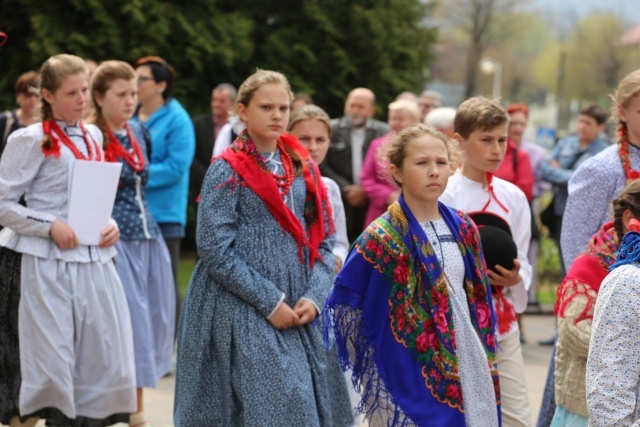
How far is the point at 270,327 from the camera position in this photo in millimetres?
5426

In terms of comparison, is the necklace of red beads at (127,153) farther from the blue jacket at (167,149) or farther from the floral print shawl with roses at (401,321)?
the floral print shawl with roses at (401,321)

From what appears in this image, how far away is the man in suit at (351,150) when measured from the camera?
10.2 m

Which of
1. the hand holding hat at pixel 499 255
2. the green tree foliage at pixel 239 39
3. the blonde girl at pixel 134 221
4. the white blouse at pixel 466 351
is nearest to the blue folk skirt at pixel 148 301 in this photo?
the blonde girl at pixel 134 221

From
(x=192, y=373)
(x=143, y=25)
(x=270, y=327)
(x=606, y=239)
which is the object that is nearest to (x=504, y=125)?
(x=606, y=239)

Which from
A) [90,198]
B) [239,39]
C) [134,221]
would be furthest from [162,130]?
[239,39]

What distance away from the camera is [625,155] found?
5770 millimetres

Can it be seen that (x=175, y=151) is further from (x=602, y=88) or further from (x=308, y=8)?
(x=602, y=88)

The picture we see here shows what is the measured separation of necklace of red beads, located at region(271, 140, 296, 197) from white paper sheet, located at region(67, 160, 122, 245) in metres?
1.22

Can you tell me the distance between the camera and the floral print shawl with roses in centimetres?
480

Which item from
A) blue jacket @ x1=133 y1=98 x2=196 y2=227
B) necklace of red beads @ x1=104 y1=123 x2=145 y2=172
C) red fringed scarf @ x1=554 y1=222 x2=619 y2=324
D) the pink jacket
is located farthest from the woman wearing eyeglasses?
red fringed scarf @ x1=554 y1=222 x2=619 y2=324

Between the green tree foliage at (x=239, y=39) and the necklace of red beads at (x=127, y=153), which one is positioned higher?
the green tree foliage at (x=239, y=39)

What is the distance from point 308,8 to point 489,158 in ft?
46.1

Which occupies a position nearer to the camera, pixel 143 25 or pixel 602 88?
pixel 143 25

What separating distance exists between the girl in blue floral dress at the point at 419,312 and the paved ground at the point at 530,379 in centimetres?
280
